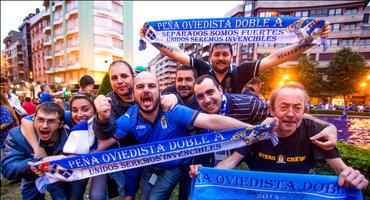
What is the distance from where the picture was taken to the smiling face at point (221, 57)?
3.64 meters

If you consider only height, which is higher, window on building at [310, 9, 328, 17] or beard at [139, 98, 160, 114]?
window on building at [310, 9, 328, 17]

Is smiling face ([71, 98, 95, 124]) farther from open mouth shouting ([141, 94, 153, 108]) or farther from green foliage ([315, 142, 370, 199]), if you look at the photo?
green foliage ([315, 142, 370, 199])

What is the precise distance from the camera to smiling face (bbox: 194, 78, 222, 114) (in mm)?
2863

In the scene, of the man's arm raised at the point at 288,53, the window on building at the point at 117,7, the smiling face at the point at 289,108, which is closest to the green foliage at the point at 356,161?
the man's arm raised at the point at 288,53

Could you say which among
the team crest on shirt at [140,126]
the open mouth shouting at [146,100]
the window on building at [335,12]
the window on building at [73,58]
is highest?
the window on building at [335,12]

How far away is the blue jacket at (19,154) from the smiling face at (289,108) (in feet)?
9.38

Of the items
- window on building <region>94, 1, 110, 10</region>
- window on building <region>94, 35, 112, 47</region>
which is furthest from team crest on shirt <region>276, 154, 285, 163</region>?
window on building <region>94, 1, 110, 10</region>

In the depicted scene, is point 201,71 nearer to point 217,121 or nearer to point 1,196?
point 217,121

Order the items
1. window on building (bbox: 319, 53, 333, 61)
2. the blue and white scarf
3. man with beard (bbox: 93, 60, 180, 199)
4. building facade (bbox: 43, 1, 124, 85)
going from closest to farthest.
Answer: the blue and white scarf, man with beard (bbox: 93, 60, 180, 199), building facade (bbox: 43, 1, 124, 85), window on building (bbox: 319, 53, 333, 61)

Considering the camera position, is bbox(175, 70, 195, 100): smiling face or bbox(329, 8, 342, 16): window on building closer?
bbox(175, 70, 195, 100): smiling face

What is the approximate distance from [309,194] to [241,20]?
2.72 metres

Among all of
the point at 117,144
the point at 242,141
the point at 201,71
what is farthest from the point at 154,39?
the point at 242,141

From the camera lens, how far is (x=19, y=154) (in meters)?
2.77

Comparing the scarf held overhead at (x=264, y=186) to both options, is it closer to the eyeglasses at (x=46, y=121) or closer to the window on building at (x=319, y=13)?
the eyeglasses at (x=46, y=121)
